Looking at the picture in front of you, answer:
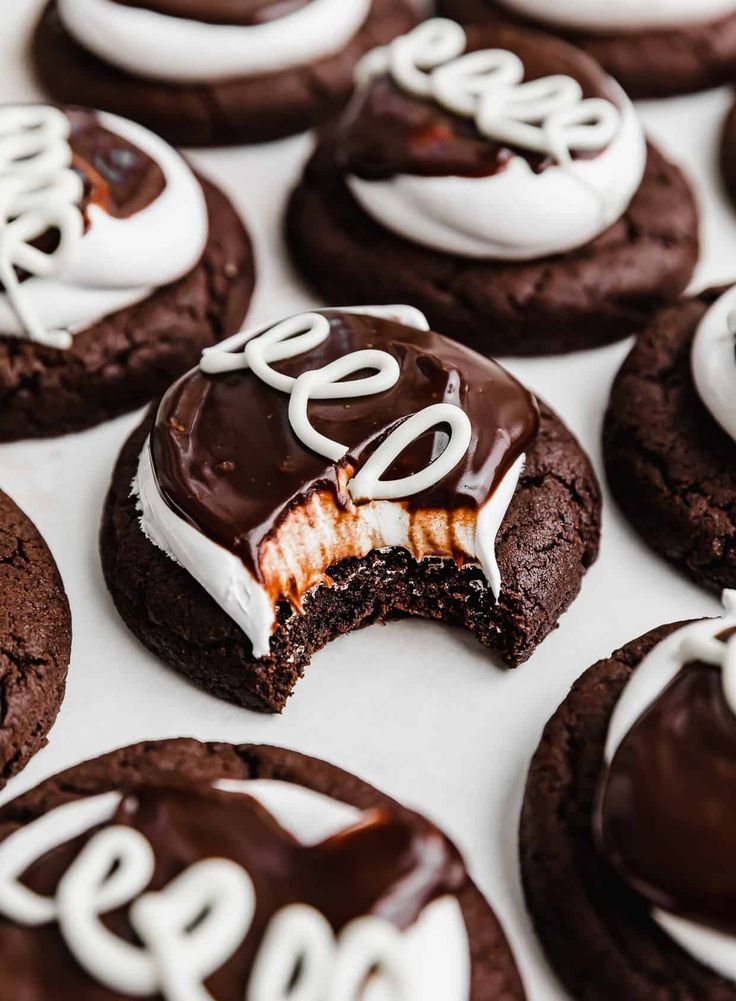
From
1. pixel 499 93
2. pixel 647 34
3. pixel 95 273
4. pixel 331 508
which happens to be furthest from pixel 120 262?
pixel 647 34

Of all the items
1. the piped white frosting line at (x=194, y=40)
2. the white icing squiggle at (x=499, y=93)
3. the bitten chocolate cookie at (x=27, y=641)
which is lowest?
the bitten chocolate cookie at (x=27, y=641)

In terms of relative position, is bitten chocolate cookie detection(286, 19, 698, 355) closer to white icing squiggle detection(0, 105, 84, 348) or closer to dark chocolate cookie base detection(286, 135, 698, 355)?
dark chocolate cookie base detection(286, 135, 698, 355)

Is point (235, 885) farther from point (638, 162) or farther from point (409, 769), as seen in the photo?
point (638, 162)

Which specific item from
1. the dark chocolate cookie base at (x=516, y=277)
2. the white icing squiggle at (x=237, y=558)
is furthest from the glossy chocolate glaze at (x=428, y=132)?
the white icing squiggle at (x=237, y=558)

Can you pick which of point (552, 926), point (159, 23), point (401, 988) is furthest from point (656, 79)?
point (401, 988)

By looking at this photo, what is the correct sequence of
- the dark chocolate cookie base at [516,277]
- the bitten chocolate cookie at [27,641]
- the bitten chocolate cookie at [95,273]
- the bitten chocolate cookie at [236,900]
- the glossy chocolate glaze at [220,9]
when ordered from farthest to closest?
1. the glossy chocolate glaze at [220,9]
2. the dark chocolate cookie base at [516,277]
3. the bitten chocolate cookie at [95,273]
4. the bitten chocolate cookie at [27,641]
5. the bitten chocolate cookie at [236,900]

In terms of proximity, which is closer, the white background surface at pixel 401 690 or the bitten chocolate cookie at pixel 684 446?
the white background surface at pixel 401 690

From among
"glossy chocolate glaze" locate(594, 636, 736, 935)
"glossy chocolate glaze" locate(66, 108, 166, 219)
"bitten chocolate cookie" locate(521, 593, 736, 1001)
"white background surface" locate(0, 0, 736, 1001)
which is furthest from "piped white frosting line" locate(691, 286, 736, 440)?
"glossy chocolate glaze" locate(66, 108, 166, 219)

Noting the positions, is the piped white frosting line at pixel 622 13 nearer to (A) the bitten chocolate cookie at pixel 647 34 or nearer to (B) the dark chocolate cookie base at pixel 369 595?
(A) the bitten chocolate cookie at pixel 647 34
